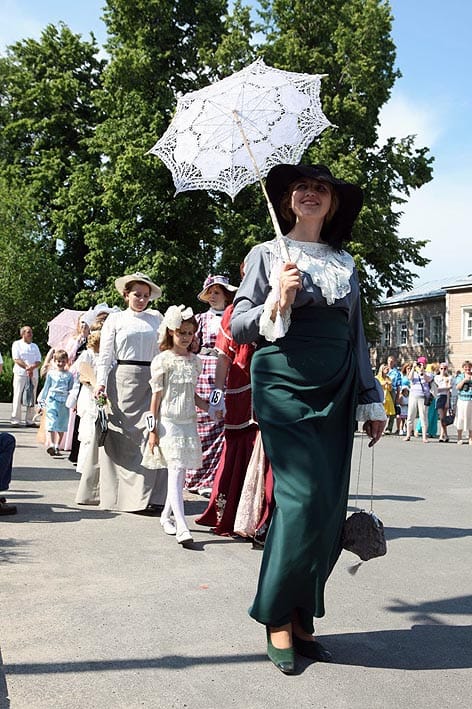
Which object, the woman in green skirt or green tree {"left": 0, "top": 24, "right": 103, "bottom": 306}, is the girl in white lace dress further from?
green tree {"left": 0, "top": 24, "right": 103, "bottom": 306}

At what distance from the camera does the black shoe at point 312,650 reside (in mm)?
3736

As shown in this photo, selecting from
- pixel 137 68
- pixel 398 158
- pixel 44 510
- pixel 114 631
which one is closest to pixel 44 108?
pixel 137 68

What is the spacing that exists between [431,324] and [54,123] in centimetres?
3165

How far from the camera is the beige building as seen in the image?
53094mm

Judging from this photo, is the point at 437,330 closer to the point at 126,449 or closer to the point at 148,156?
the point at 148,156

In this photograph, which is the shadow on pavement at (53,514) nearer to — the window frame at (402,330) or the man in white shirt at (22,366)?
the man in white shirt at (22,366)

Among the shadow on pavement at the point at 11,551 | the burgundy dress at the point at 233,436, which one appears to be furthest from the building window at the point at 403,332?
the shadow on pavement at the point at 11,551

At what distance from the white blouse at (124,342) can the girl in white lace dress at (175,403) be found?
35.6 inches

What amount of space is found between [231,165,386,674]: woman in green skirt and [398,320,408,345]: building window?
188ft

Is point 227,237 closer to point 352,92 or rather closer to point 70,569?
point 352,92

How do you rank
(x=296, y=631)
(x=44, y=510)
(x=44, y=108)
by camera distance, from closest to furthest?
(x=296, y=631) < (x=44, y=510) < (x=44, y=108)

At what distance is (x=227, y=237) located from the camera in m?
30.3

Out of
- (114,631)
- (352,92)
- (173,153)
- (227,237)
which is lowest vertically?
(114,631)

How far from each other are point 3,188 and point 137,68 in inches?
306
